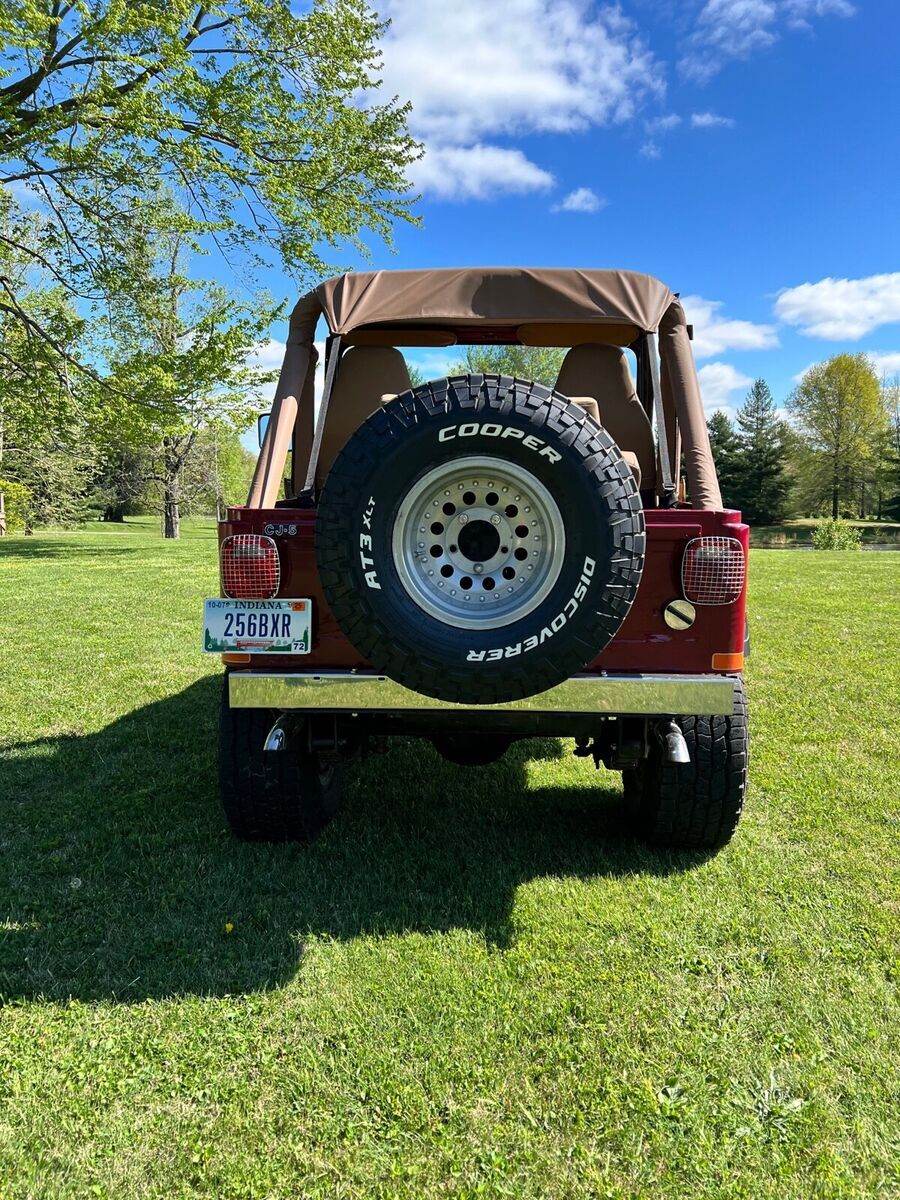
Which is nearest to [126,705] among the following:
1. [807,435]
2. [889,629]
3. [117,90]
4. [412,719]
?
[412,719]

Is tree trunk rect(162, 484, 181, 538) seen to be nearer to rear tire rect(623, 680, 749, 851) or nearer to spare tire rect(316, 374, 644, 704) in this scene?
rear tire rect(623, 680, 749, 851)

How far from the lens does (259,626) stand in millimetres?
2641

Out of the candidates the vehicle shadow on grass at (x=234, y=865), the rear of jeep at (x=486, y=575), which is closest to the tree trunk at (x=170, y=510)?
Result: the vehicle shadow on grass at (x=234, y=865)

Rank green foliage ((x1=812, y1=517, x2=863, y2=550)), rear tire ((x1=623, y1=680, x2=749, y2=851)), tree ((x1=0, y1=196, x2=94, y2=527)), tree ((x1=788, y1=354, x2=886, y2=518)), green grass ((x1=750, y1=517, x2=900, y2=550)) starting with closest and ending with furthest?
1. rear tire ((x1=623, y1=680, x2=749, y2=851))
2. tree ((x1=0, y1=196, x2=94, y2=527))
3. green foliage ((x1=812, y1=517, x2=863, y2=550))
4. green grass ((x1=750, y1=517, x2=900, y2=550))
5. tree ((x1=788, y1=354, x2=886, y2=518))

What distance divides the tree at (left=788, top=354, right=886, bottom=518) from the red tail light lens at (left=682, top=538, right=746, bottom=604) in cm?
4979

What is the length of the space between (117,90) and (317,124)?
351cm

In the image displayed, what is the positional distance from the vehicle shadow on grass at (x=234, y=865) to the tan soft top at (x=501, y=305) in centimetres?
160

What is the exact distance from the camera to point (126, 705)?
18.6 feet

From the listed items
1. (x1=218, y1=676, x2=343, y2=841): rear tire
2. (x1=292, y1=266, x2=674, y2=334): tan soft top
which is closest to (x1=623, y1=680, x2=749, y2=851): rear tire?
(x1=218, y1=676, x2=343, y2=841): rear tire

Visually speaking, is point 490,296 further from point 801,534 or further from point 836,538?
point 801,534

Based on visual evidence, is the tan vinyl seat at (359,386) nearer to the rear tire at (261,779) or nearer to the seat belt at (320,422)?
the seat belt at (320,422)

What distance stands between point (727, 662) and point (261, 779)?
1.85 metres

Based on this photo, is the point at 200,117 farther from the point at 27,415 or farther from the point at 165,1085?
the point at 165,1085

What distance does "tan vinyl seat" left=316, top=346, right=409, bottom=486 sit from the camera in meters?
3.58
